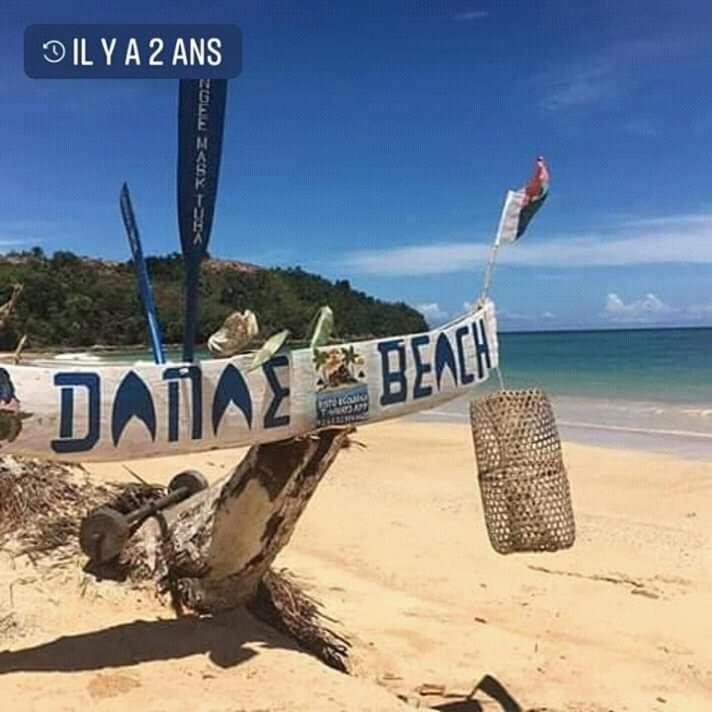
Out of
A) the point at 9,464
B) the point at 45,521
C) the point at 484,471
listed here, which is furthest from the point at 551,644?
the point at 9,464

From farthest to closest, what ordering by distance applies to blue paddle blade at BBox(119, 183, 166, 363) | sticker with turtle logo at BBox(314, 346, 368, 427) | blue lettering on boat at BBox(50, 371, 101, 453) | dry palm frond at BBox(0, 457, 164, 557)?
dry palm frond at BBox(0, 457, 164, 557) < blue paddle blade at BBox(119, 183, 166, 363) < sticker with turtle logo at BBox(314, 346, 368, 427) < blue lettering on boat at BBox(50, 371, 101, 453)

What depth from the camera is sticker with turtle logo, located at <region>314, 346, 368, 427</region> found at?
4.25 m

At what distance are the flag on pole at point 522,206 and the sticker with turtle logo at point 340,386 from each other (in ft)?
3.26

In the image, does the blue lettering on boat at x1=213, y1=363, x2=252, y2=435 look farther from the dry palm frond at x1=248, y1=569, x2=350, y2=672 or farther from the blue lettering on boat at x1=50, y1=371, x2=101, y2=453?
the dry palm frond at x1=248, y1=569, x2=350, y2=672

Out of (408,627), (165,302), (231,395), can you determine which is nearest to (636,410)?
(165,302)

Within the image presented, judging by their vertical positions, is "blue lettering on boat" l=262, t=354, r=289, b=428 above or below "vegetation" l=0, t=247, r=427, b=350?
below

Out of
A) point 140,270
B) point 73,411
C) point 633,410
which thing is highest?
point 140,270

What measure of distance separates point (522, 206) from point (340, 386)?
129 cm

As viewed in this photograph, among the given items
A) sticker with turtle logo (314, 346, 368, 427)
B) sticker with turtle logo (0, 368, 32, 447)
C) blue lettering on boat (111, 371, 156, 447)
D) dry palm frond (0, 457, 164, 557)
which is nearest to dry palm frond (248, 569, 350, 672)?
dry palm frond (0, 457, 164, 557)

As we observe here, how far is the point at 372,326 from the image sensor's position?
6945 mm

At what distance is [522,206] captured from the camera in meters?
4.68

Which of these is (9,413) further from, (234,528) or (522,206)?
(522,206)

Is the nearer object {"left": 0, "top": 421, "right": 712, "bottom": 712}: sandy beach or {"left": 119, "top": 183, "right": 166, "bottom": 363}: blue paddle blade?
{"left": 0, "top": 421, "right": 712, "bottom": 712}: sandy beach

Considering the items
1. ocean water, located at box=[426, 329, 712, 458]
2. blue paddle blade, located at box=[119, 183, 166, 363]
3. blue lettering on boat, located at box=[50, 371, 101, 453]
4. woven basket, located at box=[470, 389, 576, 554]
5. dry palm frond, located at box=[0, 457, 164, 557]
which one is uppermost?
blue paddle blade, located at box=[119, 183, 166, 363]
